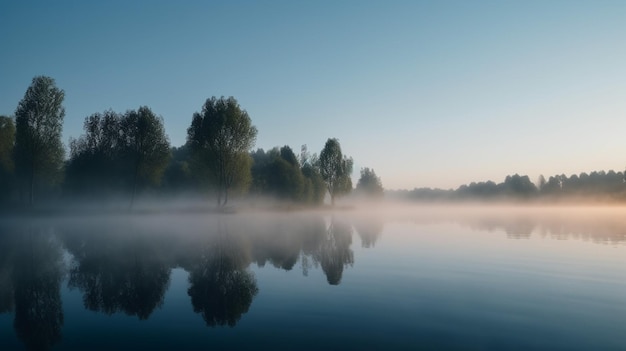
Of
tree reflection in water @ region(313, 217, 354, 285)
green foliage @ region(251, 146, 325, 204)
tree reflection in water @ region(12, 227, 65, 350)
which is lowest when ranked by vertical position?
tree reflection in water @ region(313, 217, 354, 285)

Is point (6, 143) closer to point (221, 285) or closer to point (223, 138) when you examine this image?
point (223, 138)

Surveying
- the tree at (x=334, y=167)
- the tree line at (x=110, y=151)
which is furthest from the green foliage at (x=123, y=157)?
the tree at (x=334, y=167)

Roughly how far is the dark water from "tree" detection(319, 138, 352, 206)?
337ft

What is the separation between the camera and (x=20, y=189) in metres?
68.9

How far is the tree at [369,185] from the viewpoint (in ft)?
600

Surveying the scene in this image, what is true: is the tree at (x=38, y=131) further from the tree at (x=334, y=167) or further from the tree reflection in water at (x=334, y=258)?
the tree at (x=334, y=167)

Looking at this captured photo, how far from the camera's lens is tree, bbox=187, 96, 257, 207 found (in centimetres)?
7325

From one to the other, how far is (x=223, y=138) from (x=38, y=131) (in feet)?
96.1

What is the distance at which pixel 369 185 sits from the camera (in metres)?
184

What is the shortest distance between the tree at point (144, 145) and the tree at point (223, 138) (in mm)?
6395

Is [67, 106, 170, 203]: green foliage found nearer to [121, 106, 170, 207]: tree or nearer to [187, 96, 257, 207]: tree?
[121, 106, 170, 207]: tree

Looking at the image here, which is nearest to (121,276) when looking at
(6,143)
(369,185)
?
(6,143)

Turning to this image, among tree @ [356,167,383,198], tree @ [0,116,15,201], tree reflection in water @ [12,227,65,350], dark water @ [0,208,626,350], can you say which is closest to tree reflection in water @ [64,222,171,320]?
dark water @ [0,208,626,350]

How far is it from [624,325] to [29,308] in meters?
15.8
